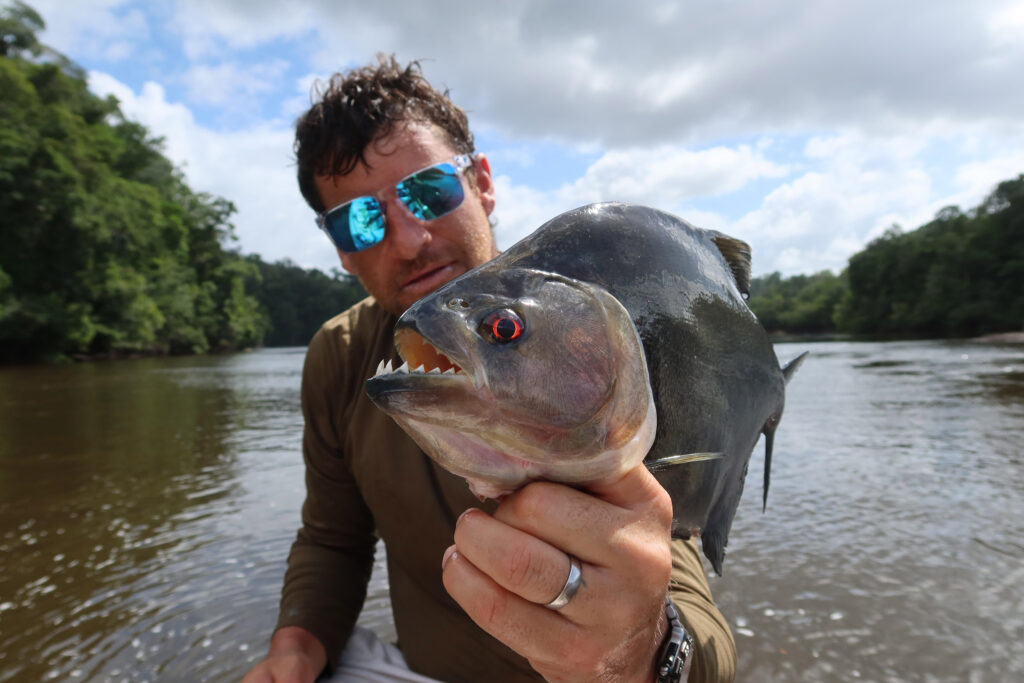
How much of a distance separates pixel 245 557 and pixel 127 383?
64.1ft

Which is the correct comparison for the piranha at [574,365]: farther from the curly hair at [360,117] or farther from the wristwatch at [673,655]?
the curly hair at [360,117]

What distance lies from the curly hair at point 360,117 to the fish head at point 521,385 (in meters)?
1.72

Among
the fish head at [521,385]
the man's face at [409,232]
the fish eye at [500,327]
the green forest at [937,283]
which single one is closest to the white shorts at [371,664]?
the man's face at [409,232]

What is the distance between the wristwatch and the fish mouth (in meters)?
0.80

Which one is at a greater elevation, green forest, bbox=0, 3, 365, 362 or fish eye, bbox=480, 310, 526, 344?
green forest, bbox=0, 3, 365, 362

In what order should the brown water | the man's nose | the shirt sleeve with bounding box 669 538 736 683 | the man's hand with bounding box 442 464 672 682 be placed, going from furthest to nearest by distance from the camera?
the brown water, the man's nose, the shirt sleeve with bounding box 669 538 736 683, the man's hand with bounding box 442 464 672 682

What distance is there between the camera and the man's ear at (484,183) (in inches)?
110

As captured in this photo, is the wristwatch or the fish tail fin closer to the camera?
the wristwatch

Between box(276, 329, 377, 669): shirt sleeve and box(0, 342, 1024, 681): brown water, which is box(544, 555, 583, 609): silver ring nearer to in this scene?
box(276, 329, 377, 669): shirt sleeve

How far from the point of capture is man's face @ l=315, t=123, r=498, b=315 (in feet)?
8.07

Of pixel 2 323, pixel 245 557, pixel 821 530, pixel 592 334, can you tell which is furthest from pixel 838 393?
pixel 2 323

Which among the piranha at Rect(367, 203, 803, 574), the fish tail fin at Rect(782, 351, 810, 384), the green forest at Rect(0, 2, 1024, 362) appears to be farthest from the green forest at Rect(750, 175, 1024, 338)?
the piranha at Rect(367, 203, 803, 574)

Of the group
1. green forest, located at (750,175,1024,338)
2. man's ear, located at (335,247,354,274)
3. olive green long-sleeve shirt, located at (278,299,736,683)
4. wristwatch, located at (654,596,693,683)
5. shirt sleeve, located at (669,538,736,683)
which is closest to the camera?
wristwatch, located at (654,596,693,683)

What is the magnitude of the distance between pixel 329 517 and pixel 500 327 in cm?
212
